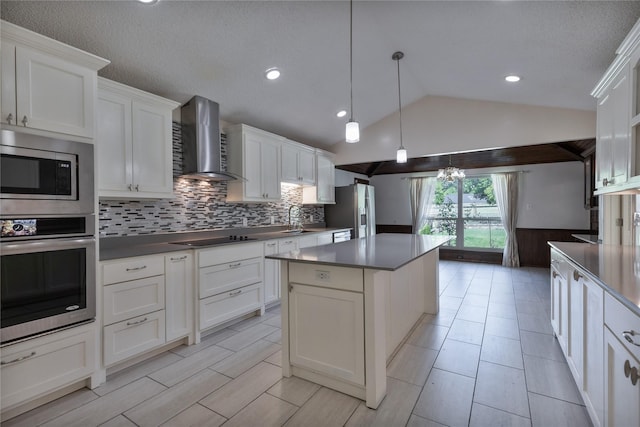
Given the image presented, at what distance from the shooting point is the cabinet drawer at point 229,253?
108 inches

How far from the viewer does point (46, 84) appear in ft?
5.88

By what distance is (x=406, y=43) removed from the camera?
2.99 m

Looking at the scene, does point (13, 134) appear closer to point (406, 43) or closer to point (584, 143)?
point (406, 43)

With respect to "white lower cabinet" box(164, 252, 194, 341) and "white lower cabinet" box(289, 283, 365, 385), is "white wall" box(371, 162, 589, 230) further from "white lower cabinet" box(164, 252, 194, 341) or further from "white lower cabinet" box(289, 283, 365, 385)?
"white lower cabinet" box(164, 252, 194, 341)

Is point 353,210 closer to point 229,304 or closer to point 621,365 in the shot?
point 229,304

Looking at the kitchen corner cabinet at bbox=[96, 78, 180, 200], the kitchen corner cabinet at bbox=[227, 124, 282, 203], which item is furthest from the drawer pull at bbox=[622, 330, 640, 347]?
the kitchen corner cabinet at bbox=[227, 124, 282, 203]

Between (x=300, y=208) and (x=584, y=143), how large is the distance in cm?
444

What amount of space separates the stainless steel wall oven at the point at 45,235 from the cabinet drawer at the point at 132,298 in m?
0.15

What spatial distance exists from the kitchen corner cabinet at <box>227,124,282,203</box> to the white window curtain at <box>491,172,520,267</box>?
16.4ft

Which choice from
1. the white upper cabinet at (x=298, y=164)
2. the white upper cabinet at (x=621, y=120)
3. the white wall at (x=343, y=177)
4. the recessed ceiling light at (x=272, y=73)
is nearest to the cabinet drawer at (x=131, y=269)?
the recessed ceiling light at (x=272, y=73)

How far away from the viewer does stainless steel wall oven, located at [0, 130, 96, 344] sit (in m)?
1.64

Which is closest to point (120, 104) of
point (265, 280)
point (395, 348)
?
point (265, 280)

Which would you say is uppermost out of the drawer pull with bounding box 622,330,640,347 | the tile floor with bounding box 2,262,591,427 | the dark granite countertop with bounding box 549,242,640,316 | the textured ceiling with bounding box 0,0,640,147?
the textured ceiling with bounding box 0,0,640,147

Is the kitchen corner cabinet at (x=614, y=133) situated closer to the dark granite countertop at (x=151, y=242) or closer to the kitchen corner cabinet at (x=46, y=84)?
the dark granite countertop at (x=151, y=242)
